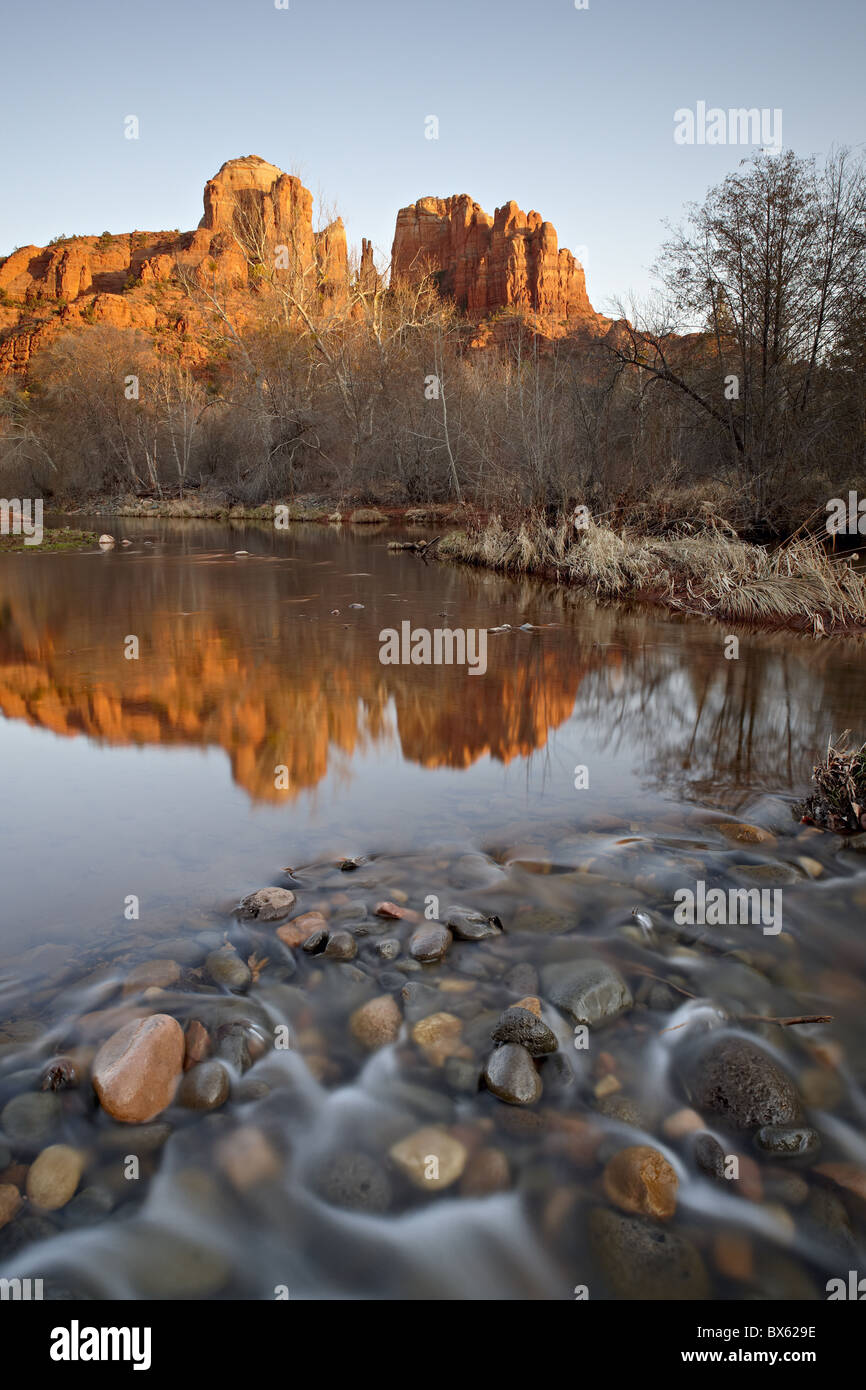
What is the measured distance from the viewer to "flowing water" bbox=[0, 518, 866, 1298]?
2.06m

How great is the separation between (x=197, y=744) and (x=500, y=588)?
378 inches

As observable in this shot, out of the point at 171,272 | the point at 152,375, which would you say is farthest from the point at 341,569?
the point at 171,272

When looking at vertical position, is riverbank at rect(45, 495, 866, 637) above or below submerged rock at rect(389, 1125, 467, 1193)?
above

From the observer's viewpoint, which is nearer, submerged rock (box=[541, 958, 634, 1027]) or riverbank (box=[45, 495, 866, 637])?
submerged rock (box=[541, 958, 634, 1027])

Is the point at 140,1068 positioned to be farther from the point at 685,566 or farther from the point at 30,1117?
the point at 685,566

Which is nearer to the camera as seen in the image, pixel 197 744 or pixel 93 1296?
pixel 93 1296

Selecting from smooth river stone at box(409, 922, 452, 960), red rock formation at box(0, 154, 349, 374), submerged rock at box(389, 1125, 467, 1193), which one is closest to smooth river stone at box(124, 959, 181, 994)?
smooth river stone at box(409, 922, 452, 960)

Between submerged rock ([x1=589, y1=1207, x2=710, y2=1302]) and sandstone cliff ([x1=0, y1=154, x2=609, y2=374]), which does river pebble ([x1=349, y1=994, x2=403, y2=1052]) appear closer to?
submerged rock ([x1=589, y1=1207, x2=710, y2=1302])

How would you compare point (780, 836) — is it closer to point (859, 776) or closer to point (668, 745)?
point (859, 776)

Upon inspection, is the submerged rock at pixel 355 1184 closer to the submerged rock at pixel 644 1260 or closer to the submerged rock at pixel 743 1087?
the submerged rock at pixel 644 1260

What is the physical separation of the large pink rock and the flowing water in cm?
7

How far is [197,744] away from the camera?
571 centimetres

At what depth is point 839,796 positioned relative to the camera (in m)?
4.49

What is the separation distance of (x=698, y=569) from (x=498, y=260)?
110049 mm
